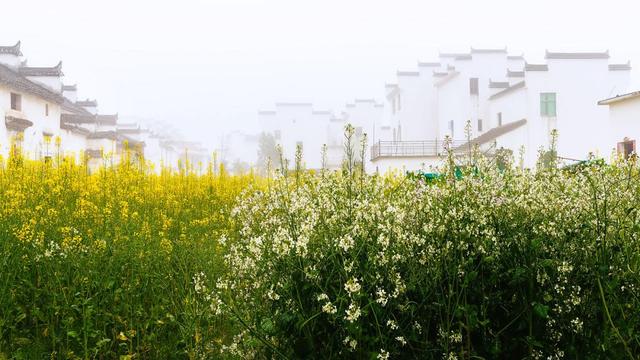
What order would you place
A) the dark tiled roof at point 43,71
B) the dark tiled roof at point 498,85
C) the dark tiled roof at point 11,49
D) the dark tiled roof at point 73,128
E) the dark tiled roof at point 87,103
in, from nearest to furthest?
the dark tiled roof at point 11,49, the dark tiled roof at point 43,71, the dark tiled roof at point 73,128, the dark tiled roof at point 498,85, the dark tiled roof at point 87,103

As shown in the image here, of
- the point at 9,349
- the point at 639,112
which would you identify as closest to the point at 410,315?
the point at 9,349

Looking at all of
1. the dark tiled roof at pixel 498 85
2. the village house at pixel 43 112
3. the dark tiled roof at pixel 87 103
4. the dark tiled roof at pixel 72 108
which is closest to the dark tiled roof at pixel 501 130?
the dark tiled roof at pixel 498 85

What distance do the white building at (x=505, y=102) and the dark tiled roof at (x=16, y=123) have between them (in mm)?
17012

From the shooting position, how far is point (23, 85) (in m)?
26.4

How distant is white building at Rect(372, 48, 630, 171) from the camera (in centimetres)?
3052

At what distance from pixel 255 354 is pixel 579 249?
1985 millimetres

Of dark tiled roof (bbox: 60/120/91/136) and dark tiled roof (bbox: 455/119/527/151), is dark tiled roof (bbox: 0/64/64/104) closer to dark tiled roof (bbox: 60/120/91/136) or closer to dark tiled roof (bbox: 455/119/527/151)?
dark tiled roof (bbox: 60/120/91/136)

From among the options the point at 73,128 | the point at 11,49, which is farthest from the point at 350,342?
the point at 73,128

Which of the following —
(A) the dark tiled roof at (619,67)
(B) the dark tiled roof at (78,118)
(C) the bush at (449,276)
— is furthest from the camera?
(B) the dark tiled roof at (78,118)

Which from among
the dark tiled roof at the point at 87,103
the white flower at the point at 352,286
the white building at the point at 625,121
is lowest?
the white flower at the point at 352,286

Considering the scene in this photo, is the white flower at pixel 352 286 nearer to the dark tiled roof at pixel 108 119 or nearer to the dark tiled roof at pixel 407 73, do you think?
the dark tiled roof at pixel 407 73

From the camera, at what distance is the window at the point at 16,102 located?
26.2 m

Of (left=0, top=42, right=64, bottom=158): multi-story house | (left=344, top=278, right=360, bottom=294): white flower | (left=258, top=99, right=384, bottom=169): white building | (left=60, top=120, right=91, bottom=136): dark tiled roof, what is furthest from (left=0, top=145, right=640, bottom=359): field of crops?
(left=258, top=99, right=384, bottom=169): white building

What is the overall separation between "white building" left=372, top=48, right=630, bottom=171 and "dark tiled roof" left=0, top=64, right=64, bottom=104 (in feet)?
55.0
